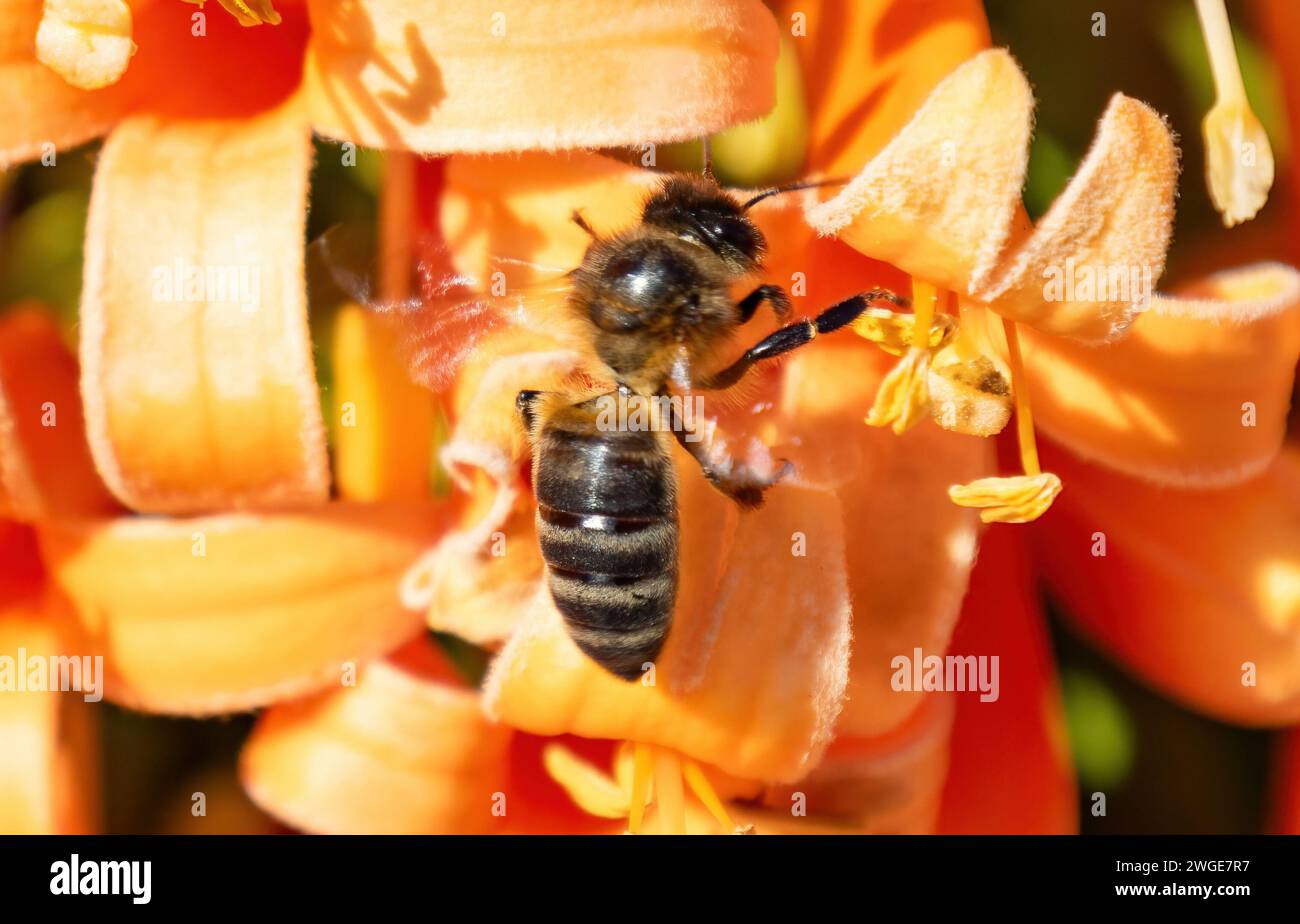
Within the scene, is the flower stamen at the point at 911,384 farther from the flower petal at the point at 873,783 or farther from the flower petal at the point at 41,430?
the flower petal at the point at 41,430

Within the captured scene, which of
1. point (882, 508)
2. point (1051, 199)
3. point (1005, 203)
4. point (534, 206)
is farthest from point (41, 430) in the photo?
point (1051, 199)

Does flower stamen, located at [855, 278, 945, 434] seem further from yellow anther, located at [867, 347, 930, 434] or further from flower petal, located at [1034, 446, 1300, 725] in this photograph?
flower petal, located at [1034, 446, 1300, 725]

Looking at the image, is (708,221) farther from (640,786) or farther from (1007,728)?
(1007,728)

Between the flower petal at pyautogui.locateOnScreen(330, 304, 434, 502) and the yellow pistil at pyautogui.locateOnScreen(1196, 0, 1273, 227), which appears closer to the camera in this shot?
the yellow pistil at pyautogui.locateOnScreen(1196, 0, 1273, 227)

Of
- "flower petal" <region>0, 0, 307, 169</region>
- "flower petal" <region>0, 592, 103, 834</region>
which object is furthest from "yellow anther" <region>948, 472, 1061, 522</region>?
"flower petal" <region>0, 592, 103, 834</region>

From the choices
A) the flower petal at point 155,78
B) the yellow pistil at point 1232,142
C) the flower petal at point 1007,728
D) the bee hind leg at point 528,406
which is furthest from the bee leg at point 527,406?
the yellow pistil at point 1232,142

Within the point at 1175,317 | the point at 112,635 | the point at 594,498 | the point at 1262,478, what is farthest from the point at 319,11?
the point at 1262,478
